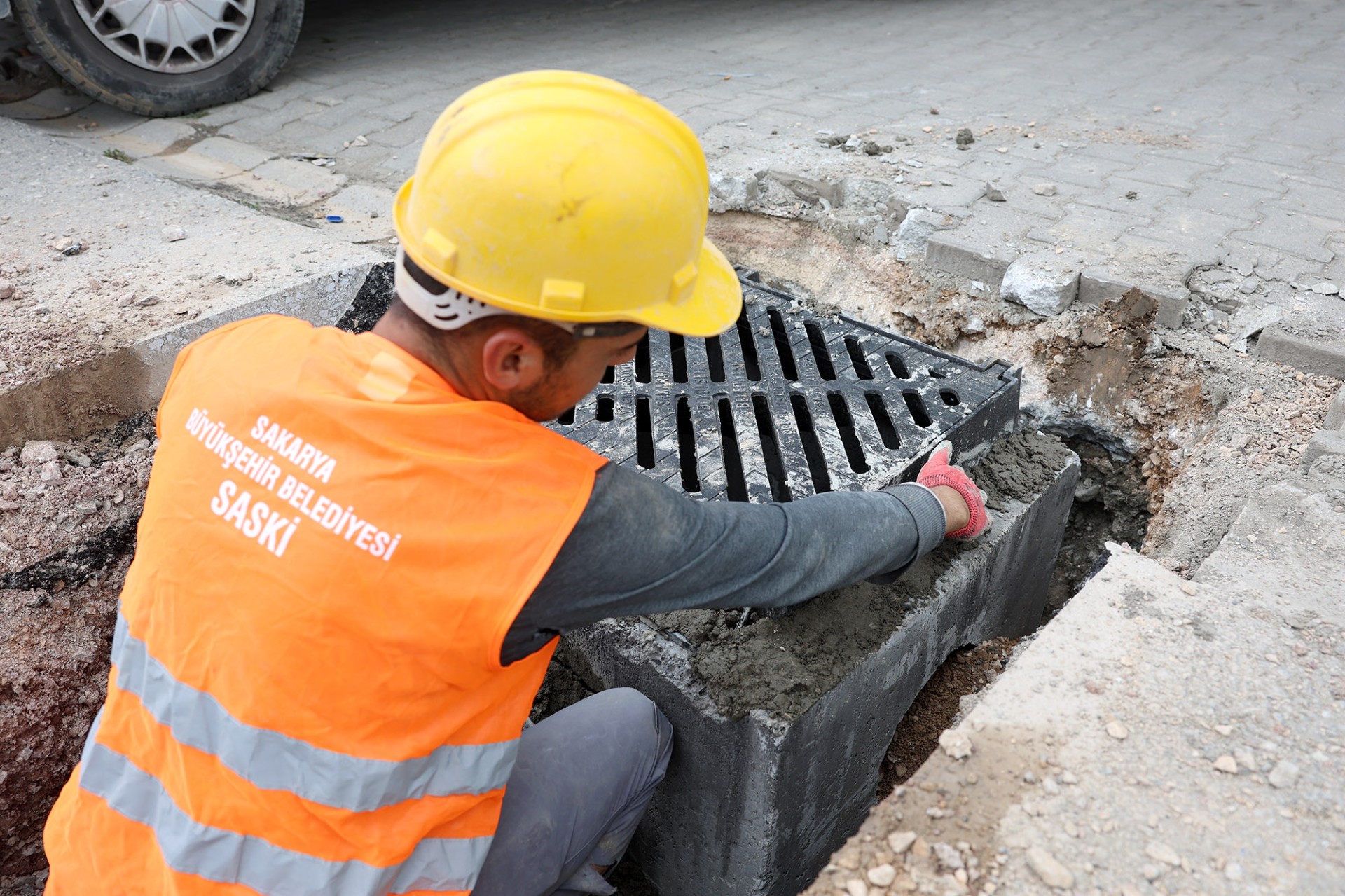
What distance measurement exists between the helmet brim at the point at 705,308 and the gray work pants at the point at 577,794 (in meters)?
0.73

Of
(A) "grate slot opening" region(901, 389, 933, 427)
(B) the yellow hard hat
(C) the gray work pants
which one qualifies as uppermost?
(B) the yellow hard hat

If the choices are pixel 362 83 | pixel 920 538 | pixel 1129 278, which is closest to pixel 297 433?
pixel 920 538

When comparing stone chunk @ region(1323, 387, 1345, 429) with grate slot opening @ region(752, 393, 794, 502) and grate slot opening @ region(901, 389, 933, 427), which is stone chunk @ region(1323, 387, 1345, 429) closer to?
grate slot opening @ region(901, 389, 933, 427)

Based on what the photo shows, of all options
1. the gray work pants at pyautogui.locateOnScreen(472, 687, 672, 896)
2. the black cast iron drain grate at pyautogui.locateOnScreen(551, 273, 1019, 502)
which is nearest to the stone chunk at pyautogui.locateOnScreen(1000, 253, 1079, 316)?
the black cast iron drain grate at pyautogui.locateOnScreen(551, 273, 1019, 502)

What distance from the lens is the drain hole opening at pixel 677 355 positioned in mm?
2350

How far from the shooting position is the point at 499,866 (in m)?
1.42

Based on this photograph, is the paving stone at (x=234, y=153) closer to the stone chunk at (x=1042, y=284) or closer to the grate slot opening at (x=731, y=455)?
the grate slot opening at (x=731, y=455)

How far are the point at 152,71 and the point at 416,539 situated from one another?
4462mm

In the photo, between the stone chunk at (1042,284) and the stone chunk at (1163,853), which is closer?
the stone chunk at (1163,853)

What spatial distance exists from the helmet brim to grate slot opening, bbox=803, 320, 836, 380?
1015 mm

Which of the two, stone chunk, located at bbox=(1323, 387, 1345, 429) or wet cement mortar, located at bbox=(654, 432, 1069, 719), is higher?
stone chunk, located at bbox=(1323, 387, 1345, 429)

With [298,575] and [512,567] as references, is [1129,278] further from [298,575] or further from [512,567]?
[298,575]

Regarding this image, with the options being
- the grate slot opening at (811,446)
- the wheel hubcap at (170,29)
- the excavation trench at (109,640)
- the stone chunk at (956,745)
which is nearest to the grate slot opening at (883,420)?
the grate slot opening at (811,446)

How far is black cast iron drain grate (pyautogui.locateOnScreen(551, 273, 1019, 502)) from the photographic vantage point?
78.4 inches
